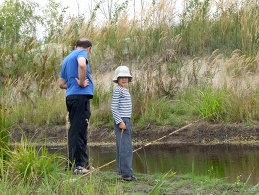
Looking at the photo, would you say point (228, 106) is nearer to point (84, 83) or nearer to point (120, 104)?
point (120, 104)

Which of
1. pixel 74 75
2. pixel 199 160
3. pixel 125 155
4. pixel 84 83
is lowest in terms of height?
pixel 199 160

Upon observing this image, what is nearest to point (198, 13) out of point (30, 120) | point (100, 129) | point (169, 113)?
point (169, 113)

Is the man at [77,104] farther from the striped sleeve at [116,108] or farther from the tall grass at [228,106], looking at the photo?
the tall grass at [228,106]

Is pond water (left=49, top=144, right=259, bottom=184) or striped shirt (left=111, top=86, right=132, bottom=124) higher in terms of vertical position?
A: striped shirt (left=111, top=86, right=132, bottom=124)

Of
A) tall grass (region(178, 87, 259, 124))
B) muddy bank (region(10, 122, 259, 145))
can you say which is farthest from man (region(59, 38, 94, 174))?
tall grass (region(178, 87, 259, 124))

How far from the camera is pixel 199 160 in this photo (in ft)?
21.0

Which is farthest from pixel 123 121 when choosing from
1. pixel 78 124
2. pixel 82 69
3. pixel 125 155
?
pixel 82 69

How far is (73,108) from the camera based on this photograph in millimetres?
5527

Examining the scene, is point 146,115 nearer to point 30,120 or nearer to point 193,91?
point 193,91

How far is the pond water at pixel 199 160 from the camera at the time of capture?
5.50 meters

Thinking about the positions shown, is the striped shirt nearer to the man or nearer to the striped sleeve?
the striped sleeve

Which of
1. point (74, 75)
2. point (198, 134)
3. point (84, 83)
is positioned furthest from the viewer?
point (198, 134)

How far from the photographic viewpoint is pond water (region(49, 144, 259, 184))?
18.0 ft

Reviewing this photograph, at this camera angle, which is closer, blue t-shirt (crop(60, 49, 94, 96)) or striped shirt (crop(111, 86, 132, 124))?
striped shirt (crop(111, 86, 132, 124))
